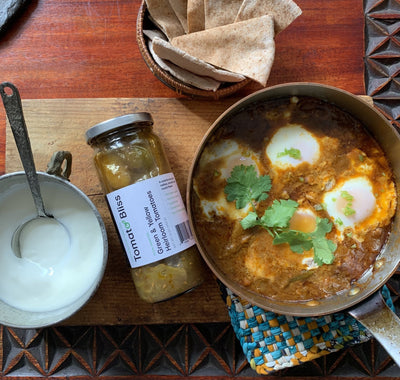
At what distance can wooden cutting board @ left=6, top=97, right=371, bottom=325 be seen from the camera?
164 centimetres

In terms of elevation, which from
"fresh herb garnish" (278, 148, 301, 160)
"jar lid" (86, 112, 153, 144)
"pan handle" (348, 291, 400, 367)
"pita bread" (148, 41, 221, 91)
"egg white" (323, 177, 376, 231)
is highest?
"pita bread" (148, 41, 221, 91)

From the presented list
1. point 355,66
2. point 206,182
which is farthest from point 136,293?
point 355,66

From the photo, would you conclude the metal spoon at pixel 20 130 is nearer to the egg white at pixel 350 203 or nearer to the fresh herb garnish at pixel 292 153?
the fresh herb garnish at pixel 292 153

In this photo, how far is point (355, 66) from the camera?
1.74 metres

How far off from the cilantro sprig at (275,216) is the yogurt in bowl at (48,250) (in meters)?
0.52

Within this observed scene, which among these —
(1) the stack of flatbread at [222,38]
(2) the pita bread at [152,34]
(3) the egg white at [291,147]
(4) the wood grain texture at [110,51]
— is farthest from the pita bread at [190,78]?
(3) the egg white at [291,147]

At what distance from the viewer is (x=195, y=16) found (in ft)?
5.01

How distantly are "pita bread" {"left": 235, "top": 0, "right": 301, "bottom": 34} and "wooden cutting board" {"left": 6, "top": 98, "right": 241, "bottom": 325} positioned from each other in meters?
0.34

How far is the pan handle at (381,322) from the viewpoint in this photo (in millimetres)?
1265

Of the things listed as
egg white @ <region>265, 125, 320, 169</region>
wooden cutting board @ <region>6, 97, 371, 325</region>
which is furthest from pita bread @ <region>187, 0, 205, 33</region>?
egg white @ <region>265, 125, 320, 169</region>

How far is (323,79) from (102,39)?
0.96 m

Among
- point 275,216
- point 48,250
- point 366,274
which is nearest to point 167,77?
point 275,216

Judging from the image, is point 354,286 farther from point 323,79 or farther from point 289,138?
point 323,79

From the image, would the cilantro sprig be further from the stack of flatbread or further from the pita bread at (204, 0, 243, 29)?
the pita bread at (204, 0, 243, 29)
